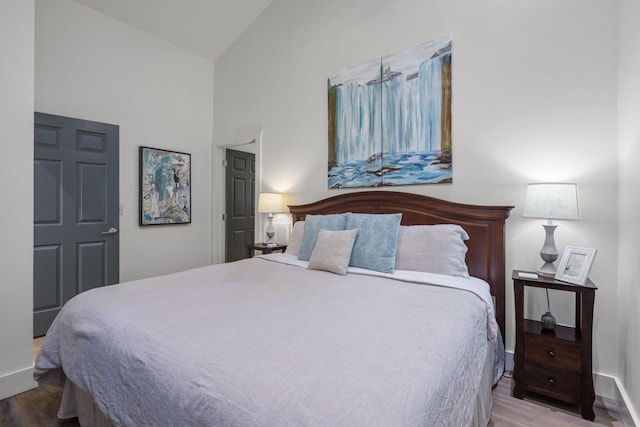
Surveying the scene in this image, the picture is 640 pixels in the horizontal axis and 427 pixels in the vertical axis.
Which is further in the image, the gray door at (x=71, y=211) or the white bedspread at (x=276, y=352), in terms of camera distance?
the gray door at (x=71, y=211)

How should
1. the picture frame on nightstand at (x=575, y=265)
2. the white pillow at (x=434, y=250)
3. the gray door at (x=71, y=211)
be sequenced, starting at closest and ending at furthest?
the picture frame on nightstand at (x=575, y=265) < the white pillow at (x=434, y=250) < the gray door at (x=71, y=211)

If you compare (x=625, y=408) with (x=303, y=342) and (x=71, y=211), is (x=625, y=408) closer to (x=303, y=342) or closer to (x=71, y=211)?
(x=303, y=342)

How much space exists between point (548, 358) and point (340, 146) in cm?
232

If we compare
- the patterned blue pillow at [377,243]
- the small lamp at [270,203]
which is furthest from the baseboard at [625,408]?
the small lamp at [270,203]

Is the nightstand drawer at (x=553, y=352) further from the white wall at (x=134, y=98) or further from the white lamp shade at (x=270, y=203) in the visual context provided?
the white wall at (x=134, y=98)

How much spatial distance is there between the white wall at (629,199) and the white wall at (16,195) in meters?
3.60

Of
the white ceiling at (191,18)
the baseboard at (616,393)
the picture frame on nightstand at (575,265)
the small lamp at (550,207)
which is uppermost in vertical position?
the white ceiling at (191,18)

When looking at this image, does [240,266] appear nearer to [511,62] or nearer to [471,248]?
[471,248]

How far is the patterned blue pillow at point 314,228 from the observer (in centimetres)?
266

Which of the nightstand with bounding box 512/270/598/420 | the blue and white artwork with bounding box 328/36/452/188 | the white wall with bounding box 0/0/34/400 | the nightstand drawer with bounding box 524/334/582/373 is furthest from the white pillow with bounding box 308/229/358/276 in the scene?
the white wall with bounding box 0/0/34/400

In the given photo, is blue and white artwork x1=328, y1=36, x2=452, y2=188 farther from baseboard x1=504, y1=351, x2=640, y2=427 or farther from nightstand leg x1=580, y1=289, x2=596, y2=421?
baseboard x1=504, y1=351, x2=640, y2=427

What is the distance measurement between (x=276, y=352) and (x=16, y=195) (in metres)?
2.17

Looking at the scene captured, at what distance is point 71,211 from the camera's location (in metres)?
3.07

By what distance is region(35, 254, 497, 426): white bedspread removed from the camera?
83 cm
